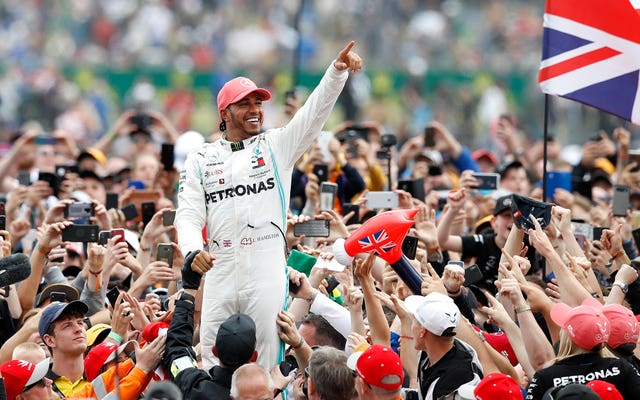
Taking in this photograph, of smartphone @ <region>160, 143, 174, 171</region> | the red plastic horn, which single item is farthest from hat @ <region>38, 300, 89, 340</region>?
smartphone @ <region>160, 143, 174, 171</region>

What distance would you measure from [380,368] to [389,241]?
3.11ft

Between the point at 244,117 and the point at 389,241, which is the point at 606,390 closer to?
the point at 389,241

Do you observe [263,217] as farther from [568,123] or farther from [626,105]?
[568,123]

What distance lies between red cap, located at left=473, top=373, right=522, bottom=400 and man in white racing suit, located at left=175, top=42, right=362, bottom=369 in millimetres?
1284

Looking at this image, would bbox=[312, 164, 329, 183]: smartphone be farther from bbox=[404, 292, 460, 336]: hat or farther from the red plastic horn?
bbox=[404, 292, 460, 336]: hat

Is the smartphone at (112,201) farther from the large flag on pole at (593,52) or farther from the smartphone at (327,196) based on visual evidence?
the large flag on pole at (593,52)

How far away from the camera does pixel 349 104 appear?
22328 millimetres

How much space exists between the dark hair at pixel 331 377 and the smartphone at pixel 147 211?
400cm

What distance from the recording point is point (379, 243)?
698cm

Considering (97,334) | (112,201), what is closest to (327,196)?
(112,201)

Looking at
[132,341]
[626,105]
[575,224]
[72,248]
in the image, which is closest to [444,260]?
[575,224]

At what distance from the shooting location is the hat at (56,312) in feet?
24.5

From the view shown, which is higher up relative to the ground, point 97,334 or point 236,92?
point 236,92

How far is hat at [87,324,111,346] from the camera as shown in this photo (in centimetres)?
785
